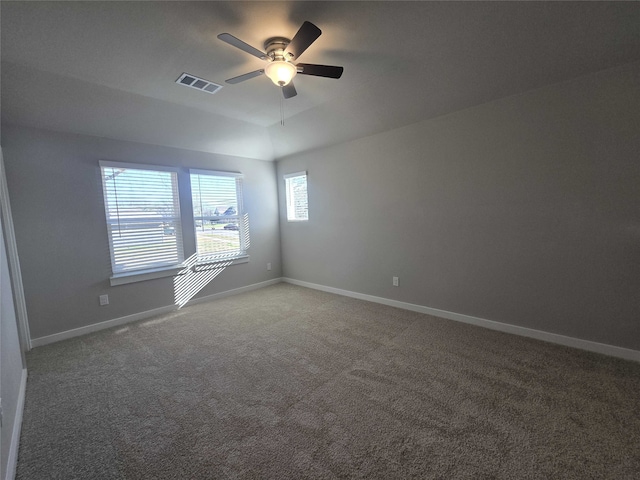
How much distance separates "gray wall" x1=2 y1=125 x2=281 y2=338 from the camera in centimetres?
275

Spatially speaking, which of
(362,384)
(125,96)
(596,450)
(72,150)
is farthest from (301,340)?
(72,150)

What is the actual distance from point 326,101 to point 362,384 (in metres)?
2.96

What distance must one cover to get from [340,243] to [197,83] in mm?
2754

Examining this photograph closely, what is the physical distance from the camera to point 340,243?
4242 millimetres

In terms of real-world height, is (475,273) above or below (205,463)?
above

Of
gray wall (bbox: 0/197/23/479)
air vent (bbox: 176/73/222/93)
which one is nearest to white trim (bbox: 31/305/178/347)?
gray wall (bbox: 0/197/23/479)

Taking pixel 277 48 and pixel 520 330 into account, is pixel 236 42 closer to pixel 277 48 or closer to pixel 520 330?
pixel 277 48

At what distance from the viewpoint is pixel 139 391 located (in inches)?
80.6

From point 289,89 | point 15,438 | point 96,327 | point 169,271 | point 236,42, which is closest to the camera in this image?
point 15,438

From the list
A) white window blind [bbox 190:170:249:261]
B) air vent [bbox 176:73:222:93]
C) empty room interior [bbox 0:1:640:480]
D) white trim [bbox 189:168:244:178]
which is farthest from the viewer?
white window blind [bbox 190:170:249:261]

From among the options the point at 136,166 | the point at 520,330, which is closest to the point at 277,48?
the point at 136,166

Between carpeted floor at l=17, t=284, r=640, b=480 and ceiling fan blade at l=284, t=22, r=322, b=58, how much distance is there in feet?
8.04

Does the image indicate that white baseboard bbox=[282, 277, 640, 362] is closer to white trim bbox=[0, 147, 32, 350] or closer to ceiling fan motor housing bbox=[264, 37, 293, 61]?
ceiling fan motor housing bbox=[264, 37, 293, 61]

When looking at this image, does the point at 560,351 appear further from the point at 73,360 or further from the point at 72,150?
the point at 72,150
